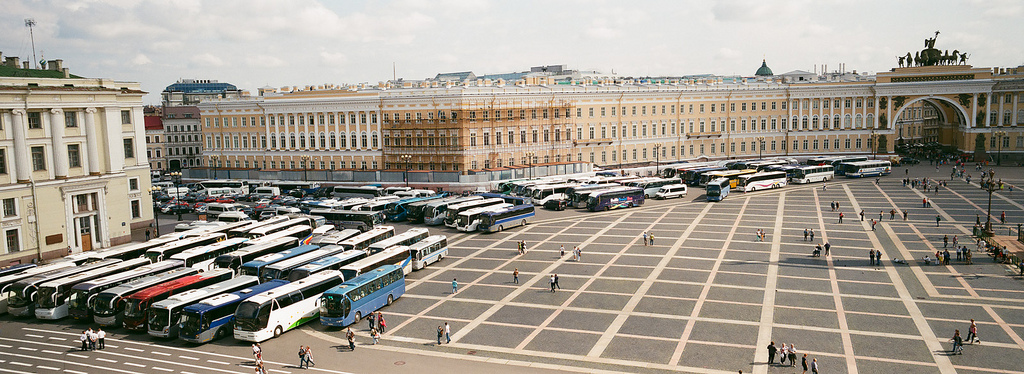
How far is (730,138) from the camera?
103m

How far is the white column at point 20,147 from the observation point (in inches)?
1758

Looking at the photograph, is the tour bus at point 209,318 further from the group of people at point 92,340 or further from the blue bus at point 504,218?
the blue bus at point 504,218

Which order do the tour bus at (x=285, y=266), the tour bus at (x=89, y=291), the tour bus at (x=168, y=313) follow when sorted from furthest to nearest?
1. the tour bus at (x=285, y=266)
2. the tour bus at (x=89, y=291)
3. the tour bus at (x=168, y=313)

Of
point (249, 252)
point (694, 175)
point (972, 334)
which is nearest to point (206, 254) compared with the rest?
point (249, 252)

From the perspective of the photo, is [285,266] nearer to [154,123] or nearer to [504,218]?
[504,218]

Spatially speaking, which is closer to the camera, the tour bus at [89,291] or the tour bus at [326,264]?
the tour bus at [89,291]

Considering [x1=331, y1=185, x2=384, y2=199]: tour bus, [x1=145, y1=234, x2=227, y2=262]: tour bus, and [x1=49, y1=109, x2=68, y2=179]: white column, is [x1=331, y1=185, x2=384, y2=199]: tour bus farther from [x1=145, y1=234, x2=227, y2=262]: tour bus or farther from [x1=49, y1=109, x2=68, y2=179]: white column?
[x1=49, y1=109, x2=68, y2=179]: white column

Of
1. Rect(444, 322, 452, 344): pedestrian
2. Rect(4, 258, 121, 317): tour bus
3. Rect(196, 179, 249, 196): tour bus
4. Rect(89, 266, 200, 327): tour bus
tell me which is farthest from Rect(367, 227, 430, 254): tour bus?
Rect(196, 179, 249, 196): tour bus

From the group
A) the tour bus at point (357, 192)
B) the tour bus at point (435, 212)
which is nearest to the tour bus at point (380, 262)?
the tour bus at point (435, 212)

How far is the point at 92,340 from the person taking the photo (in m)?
30.4

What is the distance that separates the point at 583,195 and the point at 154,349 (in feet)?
146

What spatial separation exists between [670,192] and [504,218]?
81.6 ft

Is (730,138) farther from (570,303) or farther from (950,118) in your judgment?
(570,303)

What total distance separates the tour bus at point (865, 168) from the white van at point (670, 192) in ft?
87.3
